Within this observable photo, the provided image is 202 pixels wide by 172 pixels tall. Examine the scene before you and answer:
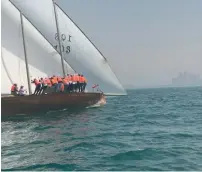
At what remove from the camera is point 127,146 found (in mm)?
14047

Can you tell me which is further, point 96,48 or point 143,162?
point 96,48

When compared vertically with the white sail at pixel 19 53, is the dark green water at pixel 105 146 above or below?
below

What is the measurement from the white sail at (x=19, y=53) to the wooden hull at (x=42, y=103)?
3.57 meters

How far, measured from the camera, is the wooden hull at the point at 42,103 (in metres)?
→ 26.7

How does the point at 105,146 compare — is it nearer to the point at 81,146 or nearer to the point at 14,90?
the point at 81,146

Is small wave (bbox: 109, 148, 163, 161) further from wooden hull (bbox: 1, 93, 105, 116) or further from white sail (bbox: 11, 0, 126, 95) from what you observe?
white sail (bbox: 11, 0, 126, 95)

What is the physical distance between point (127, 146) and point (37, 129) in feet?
26.1

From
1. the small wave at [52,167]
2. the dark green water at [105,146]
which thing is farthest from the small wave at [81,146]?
the small wave at [52,167]

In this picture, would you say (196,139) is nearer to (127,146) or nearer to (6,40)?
(127,146)

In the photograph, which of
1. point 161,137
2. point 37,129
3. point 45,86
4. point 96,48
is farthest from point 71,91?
point 161,137

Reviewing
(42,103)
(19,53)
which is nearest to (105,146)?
(42,103)

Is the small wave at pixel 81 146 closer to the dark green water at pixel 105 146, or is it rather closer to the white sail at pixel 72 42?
the dark green water at pixel 105 146

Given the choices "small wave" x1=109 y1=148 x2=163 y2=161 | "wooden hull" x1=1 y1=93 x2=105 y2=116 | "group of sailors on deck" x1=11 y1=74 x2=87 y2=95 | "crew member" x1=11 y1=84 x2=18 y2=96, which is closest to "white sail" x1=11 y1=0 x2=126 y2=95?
"group of sailors on deck" x1=11 y1=74 x2=87 y2=95

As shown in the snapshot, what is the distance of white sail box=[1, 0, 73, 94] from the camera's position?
29766mm
